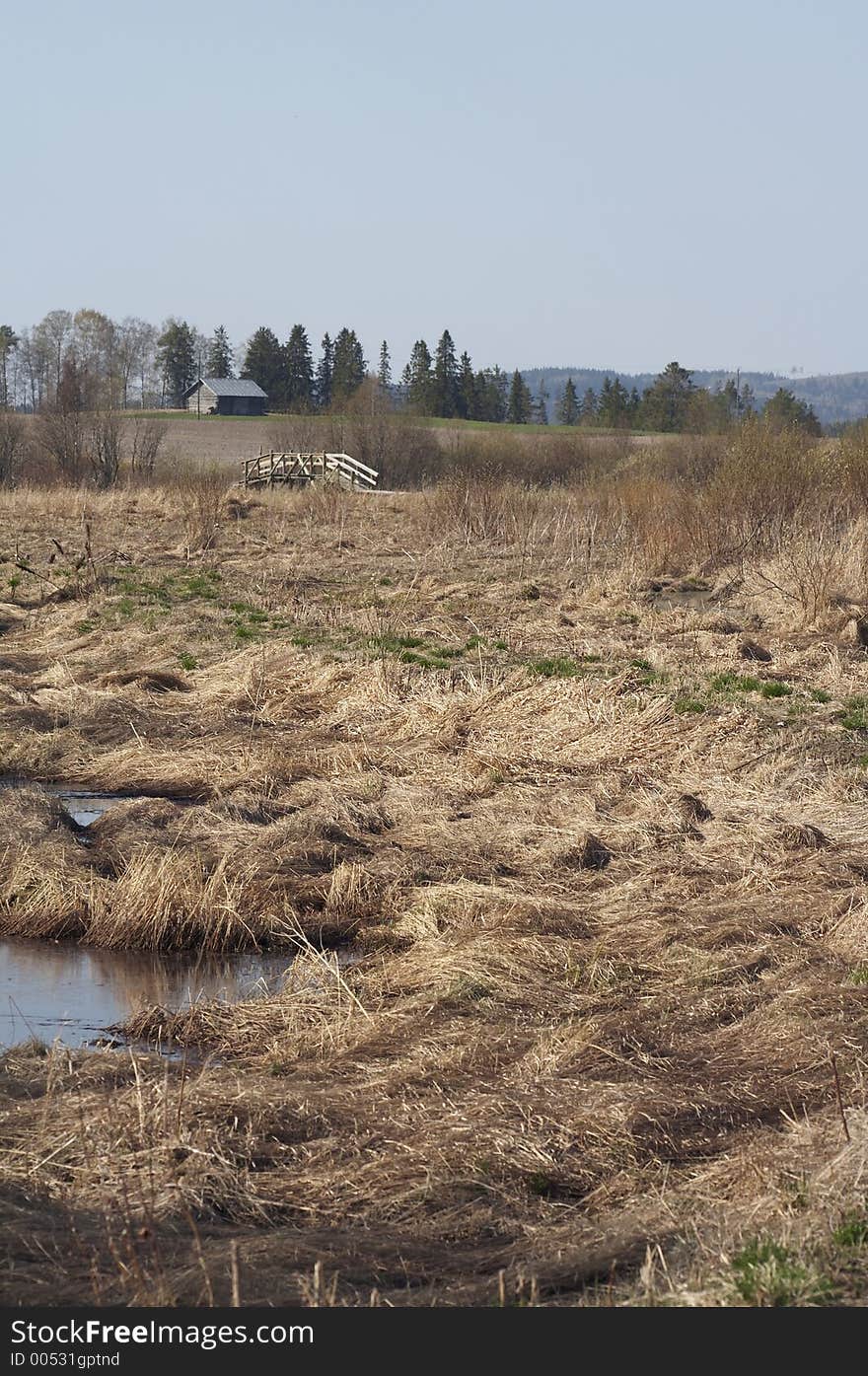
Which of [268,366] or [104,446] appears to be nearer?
[104,446]

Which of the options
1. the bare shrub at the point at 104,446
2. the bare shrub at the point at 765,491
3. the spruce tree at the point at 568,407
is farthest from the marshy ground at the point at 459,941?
the spruce tree at the point at 568,407

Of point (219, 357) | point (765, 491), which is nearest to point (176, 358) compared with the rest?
point (219, 357)

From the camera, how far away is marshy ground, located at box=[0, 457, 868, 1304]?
4.41m

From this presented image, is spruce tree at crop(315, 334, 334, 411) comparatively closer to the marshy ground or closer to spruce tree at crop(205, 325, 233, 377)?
spruce tree at crop(205, 325, 233, 377)

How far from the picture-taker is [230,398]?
89.5 meters

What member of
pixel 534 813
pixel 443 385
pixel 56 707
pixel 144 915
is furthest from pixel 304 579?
pixel 443 385

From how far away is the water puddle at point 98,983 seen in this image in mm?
7055

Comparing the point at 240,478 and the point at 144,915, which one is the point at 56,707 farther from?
the point at 240,478

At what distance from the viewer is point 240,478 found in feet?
139

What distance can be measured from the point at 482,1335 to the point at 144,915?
16.1 ft

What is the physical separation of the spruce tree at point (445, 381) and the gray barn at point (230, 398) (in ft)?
37.4

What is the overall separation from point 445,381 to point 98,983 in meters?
82.6

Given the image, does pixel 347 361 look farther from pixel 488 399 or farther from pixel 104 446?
pixel 104 446

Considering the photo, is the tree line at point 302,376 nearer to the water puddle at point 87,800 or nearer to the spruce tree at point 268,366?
the spruce tree at point 268,366
